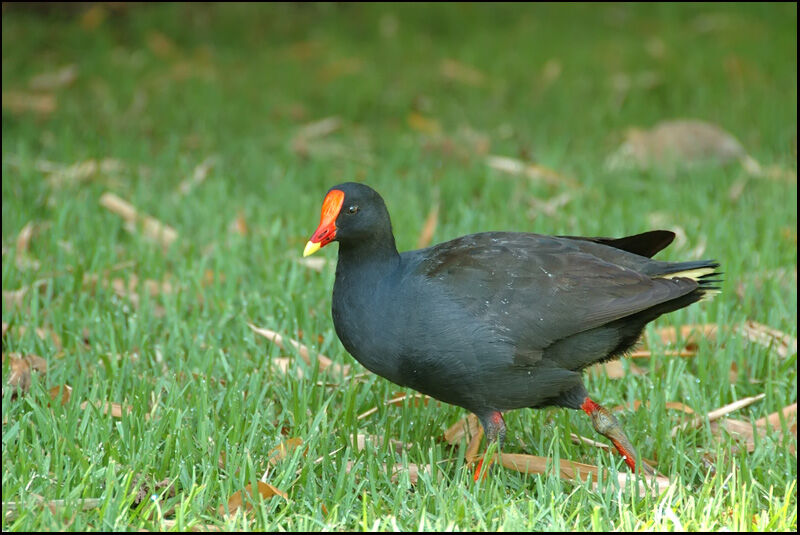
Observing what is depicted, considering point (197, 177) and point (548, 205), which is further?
point (197, 177)

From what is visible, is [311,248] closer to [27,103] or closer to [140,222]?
[140,222]

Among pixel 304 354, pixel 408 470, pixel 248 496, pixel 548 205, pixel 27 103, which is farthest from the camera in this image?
pixel 27 103

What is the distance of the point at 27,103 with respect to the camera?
287 inches

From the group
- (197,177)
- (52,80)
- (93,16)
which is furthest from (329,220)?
(93,16)

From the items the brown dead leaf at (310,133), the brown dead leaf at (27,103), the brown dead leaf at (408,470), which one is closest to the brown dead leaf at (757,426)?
the brown dead leaf at (408,470)

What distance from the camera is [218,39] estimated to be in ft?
30.1

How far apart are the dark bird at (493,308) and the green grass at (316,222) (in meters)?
0.23

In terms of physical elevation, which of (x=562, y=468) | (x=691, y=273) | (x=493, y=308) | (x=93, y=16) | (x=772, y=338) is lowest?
(x=562, y=468)

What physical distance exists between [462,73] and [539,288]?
→ 5.19 metres

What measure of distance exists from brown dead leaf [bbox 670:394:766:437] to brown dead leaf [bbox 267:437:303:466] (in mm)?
1270

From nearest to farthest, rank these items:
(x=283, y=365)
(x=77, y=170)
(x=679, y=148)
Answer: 1. (x=283, y=365)
2. (x=77, y=170)
3. (x=679, y=148)

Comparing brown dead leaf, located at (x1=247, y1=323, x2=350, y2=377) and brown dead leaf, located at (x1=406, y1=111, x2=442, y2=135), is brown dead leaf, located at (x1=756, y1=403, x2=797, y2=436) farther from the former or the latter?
brown dead leaf, located at (x1=406, y1=111, x2=442, y2=135)

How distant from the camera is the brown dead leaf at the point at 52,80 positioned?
7703 mm

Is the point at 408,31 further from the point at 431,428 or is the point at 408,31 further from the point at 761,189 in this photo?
the point at 431,428
